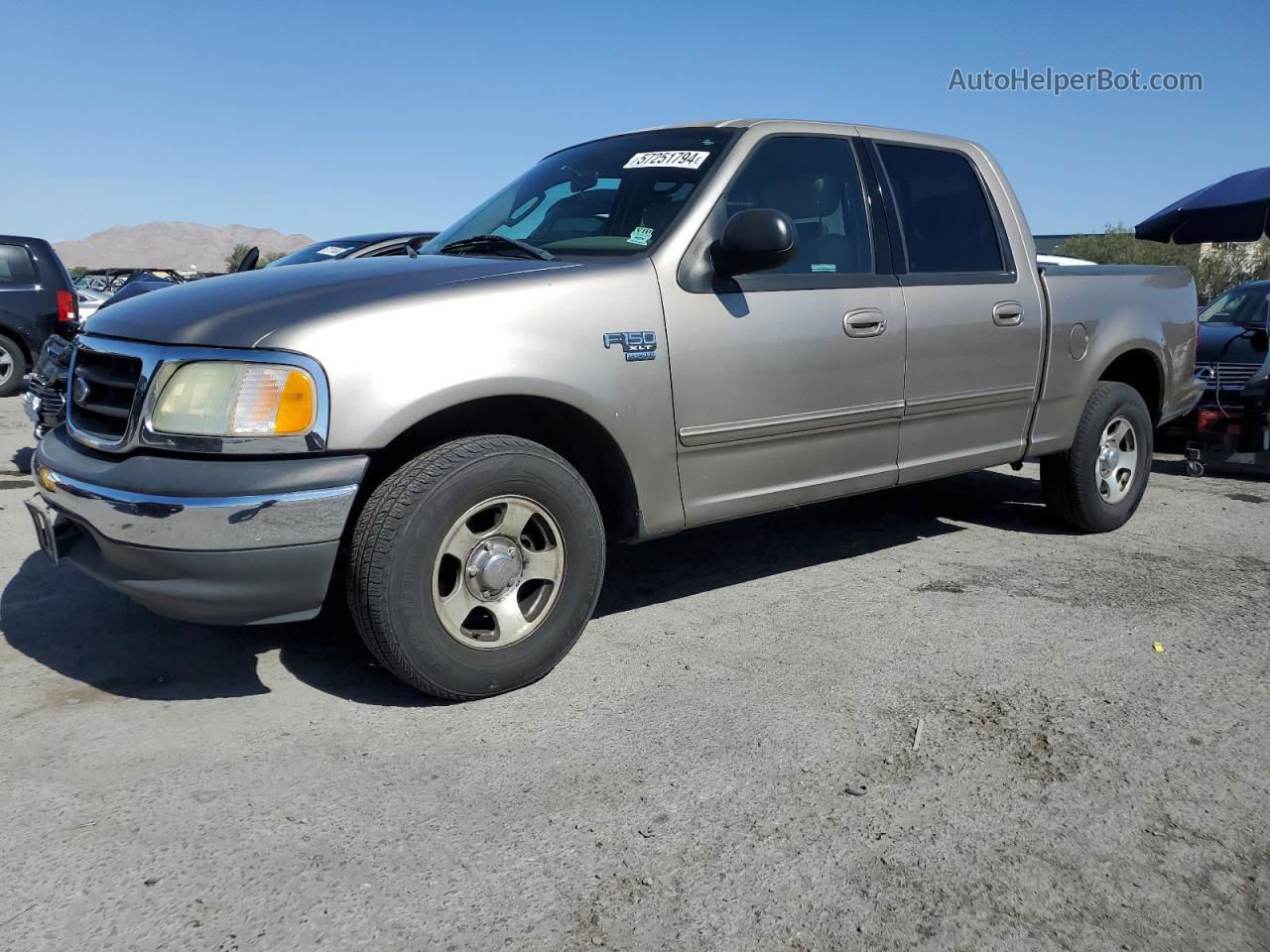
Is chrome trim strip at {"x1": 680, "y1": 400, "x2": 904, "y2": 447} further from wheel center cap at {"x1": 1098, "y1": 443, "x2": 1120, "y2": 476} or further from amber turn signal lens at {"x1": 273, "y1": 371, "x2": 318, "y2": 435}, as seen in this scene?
wheel center cap at {"x1": 1098, "y1": 443, "x2": 1120, "y2": 476}

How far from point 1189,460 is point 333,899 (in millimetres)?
6853

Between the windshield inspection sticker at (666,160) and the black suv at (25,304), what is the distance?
30.3 ft

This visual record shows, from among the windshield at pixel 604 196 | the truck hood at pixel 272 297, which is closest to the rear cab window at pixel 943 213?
the windshield at pixel 604 196

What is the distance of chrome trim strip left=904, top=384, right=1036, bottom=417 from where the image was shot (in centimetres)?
429

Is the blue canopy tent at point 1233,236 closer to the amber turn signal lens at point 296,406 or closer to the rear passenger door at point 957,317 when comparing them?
the rear passenger door at point 957,317

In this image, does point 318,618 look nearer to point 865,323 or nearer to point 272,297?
point 272,297

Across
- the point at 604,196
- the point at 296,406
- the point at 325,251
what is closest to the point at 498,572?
the point at 296,406

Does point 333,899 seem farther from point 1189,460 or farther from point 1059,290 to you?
point 1189,460

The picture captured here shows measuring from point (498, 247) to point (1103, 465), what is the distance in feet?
11.0

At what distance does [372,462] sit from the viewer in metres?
3.06

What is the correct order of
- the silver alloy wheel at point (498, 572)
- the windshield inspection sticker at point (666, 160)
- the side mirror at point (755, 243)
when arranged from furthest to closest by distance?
the windshield inspection sticker at point (666, 160) < the side mirror at point (755, 243) < the silver alloy wheel at point (498, 572)

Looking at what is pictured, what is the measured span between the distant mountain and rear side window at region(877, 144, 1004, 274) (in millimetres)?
133087

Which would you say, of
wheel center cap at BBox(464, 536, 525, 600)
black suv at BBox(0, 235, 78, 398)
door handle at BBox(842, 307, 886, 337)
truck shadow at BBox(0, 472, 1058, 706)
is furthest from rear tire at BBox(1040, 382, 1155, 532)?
black suv at BBox(0, 235, 78, 398)

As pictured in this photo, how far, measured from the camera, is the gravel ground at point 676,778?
7.00 feet
